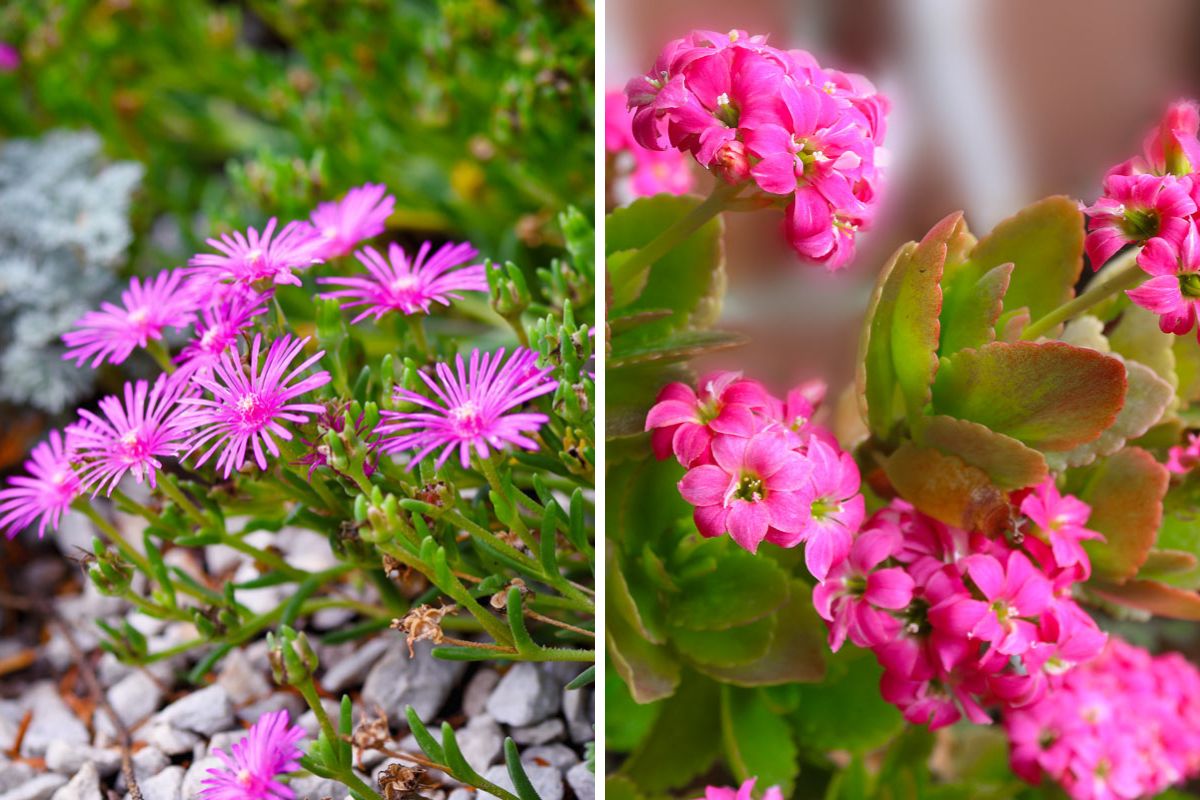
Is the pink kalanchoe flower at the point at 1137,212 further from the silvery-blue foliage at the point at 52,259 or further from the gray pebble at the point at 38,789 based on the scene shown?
the silvery-blue foliage at the point at 52,259

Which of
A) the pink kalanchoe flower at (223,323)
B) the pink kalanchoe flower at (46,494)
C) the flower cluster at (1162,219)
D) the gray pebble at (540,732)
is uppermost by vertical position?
the flower cluster at (1162,219)

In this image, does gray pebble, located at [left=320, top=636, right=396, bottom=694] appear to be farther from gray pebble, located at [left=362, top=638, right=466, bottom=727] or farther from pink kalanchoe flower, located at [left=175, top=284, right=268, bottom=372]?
pink kalanchoe flower, located at [left=175, top=284, right=268, bottom=372]

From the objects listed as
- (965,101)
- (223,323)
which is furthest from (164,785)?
(965,101)

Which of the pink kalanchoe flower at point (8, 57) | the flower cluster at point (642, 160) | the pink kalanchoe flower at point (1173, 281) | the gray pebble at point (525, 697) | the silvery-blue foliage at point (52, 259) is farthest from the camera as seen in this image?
the pink kalanchoe flower at point (8, 57)

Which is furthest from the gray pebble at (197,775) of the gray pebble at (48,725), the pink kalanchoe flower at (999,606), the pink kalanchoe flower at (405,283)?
the pink kalanchoe flower at (999,606)

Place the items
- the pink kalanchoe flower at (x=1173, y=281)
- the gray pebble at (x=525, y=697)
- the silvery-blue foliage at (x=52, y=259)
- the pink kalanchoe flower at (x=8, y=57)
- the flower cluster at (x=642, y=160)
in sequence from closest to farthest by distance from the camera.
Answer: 1. the pink kalanchoe flower at (x=1173, y=281)
2. the gray pebble at (x=525, y=697)
3. the flower cluster at (x=642, y=160)
4. the silvery-blue foliage at (x=52, y=259)
5. the pink kalanchoe flower at (x=8, y=57)

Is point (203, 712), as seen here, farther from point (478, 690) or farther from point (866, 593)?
point (866, 593)

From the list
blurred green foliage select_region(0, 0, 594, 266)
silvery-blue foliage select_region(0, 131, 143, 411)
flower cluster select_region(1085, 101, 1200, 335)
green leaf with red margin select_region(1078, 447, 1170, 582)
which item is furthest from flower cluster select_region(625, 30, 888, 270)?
silvery-blue foliage select_region(0, 131, 143, 411)

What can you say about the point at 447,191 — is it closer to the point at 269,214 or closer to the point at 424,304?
the point at 269,214
